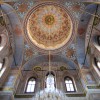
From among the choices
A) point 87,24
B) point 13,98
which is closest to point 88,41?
point 87,24

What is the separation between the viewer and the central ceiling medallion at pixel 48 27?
447 inches

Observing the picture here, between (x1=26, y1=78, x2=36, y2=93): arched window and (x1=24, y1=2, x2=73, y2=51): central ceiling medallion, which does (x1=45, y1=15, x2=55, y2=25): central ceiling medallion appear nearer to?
(x1=24, y1=2, x2=73, y2=51): central ceiling medallion

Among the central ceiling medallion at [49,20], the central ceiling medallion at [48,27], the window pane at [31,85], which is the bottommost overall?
the window pane at [31,85]

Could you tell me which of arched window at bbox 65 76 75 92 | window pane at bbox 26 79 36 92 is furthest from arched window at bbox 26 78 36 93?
arched window at bbox 65 76 75 92

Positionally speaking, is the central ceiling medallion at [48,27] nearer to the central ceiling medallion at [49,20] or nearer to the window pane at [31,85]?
the central ceiling medallion at [49,20]

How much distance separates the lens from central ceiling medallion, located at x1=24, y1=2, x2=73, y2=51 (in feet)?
37.2

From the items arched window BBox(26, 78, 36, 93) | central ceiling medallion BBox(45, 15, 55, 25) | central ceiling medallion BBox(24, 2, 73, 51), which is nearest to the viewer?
arched window BBox(26, 78, 36, 93)

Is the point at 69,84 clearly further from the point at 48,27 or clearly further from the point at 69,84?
the point at 48,27

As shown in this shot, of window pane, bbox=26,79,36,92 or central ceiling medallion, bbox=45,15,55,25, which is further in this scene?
central ceiling medallion, bbox=45,15,55,25

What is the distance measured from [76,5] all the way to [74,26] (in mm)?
1536

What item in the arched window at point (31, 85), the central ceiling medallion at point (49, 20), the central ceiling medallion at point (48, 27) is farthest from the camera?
the central ceiling medallion at point (49, 20)

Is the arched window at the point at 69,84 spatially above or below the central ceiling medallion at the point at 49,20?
below

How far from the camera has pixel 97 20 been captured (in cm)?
975

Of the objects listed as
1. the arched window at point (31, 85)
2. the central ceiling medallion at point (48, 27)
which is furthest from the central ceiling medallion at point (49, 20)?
the arched window at point (31, 85)
